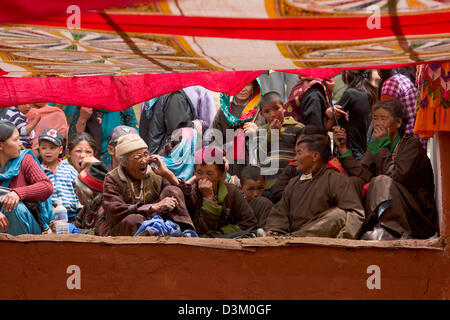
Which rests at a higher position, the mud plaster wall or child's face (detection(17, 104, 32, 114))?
child's face (detection(17, 104, 32, 114))

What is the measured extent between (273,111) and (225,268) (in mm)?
2085

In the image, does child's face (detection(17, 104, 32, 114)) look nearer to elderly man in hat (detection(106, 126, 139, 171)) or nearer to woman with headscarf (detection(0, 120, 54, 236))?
elderly man in hat (detection(106, 126, 139, 171))

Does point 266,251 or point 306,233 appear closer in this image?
point 266,251

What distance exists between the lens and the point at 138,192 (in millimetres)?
6062

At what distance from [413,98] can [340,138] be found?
0.80 metres

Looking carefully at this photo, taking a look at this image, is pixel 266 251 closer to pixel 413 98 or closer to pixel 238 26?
pixel 238 26

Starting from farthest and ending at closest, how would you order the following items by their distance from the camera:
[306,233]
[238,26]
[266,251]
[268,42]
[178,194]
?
[178,194] < [306,233] < [266,251] < [268,42] < [238,26]

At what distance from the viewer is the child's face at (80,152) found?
721 cm

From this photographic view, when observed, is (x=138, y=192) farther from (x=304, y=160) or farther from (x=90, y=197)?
(x=304, y=160)

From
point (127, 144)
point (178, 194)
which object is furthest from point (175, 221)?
point (127, 144)

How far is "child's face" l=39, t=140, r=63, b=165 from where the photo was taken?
7098 mm

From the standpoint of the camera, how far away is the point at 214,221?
594cm

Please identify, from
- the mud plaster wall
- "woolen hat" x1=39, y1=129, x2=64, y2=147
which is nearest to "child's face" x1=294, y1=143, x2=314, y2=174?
the mud plaster wall

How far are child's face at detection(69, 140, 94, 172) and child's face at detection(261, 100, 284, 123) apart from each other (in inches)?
71.1
